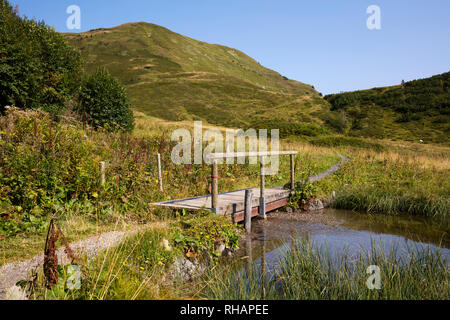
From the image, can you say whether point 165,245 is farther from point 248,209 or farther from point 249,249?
point 248,209

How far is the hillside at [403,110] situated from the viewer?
36031 mm

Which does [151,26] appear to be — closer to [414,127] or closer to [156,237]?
[414,127]

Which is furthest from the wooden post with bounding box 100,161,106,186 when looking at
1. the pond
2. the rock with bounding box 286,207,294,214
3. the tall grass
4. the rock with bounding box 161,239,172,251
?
the rock with bounding box 286,207,294,214

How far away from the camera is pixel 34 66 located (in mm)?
15609

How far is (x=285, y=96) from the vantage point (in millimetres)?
64562

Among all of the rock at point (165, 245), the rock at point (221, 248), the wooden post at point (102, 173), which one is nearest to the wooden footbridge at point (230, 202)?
the rock at point (221, 248)

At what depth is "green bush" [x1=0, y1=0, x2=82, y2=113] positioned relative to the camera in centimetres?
1463

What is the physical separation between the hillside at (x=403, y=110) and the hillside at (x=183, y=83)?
442 centimetres

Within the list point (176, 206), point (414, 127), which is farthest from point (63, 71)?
point (414, 127)

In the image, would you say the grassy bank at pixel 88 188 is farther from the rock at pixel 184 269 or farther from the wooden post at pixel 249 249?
the wooden post at pixel 249 249

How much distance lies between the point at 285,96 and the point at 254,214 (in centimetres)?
5831

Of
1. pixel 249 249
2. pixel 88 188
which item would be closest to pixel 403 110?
pixel 249 249

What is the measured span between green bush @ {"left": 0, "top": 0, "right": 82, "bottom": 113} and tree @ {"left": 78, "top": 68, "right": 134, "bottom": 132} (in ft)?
4.92

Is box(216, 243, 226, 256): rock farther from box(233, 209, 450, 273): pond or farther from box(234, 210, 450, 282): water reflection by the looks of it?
box(234, 210, 450, 282): water reflection
